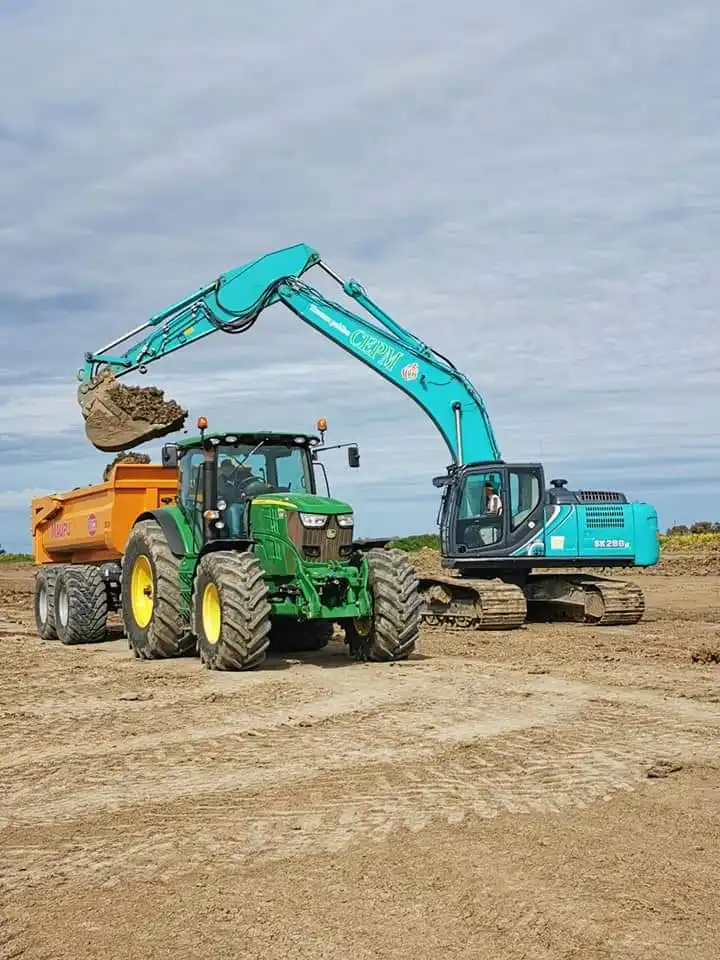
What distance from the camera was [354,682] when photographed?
38.5ft

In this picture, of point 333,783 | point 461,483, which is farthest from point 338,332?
point 333,783

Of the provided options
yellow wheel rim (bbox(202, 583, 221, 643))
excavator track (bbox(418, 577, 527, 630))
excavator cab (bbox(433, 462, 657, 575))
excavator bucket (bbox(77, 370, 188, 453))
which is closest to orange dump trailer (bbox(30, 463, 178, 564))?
excavator bucket (bbox(77, 370, 188, 453))

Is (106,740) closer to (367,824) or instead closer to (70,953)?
(367,824)

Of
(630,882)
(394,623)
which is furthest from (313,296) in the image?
(630,882)

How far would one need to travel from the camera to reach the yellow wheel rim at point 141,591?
47.8 ft

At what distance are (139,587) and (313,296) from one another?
695cm

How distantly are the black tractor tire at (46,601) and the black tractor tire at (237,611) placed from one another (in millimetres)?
5815

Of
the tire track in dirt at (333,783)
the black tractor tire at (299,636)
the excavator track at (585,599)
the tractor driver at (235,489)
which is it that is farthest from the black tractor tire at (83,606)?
the tire track in dirt at (333,783)

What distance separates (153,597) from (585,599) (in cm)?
776

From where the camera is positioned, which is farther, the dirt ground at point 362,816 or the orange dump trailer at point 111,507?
the orange dump trailer at point 111,507

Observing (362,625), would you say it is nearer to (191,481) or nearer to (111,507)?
(191,481)

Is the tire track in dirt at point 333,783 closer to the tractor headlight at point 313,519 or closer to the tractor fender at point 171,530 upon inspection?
the tractor headlight at point 313,519

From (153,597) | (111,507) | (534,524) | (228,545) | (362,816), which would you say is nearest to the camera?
(362,816)

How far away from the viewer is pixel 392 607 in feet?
42.1
